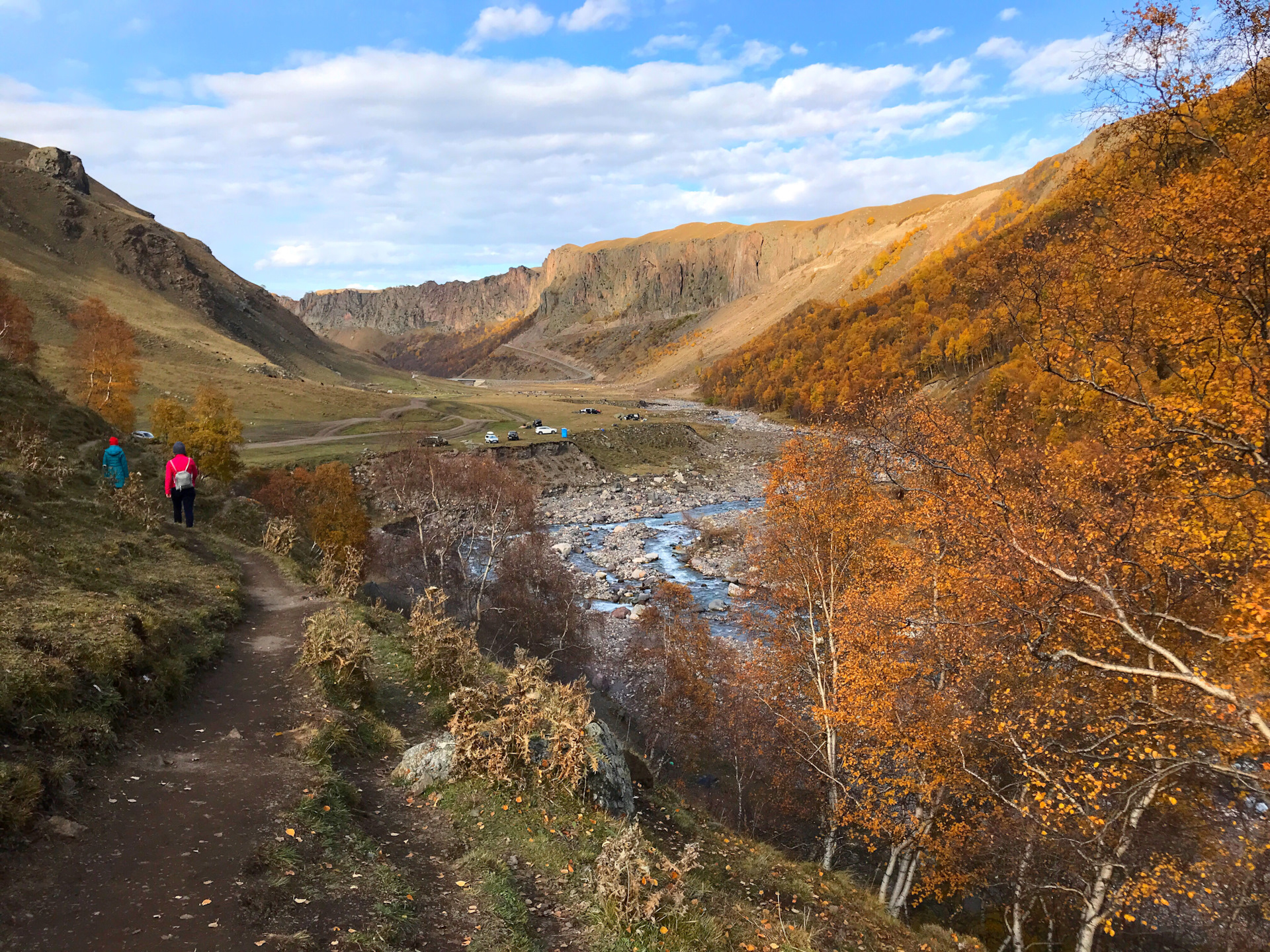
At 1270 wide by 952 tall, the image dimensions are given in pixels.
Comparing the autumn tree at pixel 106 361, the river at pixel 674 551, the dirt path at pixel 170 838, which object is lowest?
the river at pixel 674 551

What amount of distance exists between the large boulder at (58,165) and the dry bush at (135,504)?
173 metres

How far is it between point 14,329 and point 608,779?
53.7 metres

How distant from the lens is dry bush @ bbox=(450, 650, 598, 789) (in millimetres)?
9117

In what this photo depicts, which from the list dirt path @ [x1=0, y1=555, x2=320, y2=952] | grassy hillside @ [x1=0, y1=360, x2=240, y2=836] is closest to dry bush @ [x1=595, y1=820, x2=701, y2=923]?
dirt path @ [x1=0, y1=555, x2=320, y2=952]

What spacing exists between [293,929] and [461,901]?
1764mm

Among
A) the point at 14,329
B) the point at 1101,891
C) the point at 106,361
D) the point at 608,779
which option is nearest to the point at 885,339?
the point at 106,361

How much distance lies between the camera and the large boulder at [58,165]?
133m

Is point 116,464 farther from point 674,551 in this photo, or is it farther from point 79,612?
point 674,551

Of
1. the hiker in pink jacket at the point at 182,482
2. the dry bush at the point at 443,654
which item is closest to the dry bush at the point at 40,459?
the hiker in pink jacket at the point at 182,482

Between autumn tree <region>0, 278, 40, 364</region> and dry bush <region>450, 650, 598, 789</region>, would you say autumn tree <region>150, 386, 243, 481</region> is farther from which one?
dry bush <region>450, 650, 598, 789</region>

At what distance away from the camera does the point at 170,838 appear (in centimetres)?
641

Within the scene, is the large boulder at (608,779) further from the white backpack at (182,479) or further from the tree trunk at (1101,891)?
the white backpack at (182,479)

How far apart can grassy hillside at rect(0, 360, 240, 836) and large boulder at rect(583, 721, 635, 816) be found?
248 inches

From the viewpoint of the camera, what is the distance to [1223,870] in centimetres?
1249
